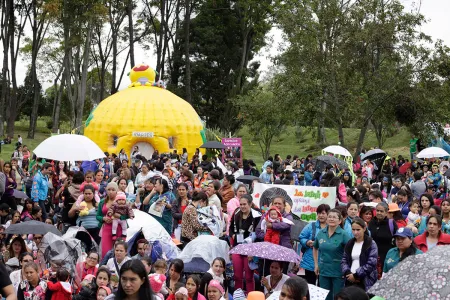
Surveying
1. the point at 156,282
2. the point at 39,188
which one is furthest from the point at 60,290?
the point at 39,188

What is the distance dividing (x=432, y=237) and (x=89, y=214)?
512 centimetres

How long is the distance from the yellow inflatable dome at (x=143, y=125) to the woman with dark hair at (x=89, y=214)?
2002 cm

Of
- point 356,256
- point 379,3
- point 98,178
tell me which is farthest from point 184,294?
point 379,3

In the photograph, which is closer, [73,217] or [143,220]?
[143,220]

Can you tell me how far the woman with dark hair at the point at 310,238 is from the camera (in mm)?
9695

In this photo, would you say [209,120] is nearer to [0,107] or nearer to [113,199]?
[0,107]

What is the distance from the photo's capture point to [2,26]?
4391 cm

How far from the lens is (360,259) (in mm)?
8641

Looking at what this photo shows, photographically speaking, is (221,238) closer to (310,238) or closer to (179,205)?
(179,205)

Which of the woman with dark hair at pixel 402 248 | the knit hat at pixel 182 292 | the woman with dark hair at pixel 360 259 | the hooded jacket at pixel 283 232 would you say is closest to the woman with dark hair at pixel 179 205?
the hooded jacket at pixel 283 232

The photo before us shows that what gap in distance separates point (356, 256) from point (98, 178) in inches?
278

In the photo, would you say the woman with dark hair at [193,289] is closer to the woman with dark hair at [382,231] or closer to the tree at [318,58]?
the woman with dark hair at [382,231]

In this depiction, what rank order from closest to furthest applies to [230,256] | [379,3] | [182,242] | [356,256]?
[356,256], [230,256], [182,242], [379,3]

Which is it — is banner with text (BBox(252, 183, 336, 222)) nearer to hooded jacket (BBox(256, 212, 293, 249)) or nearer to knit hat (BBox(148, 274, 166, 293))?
hooded jacket (BBox(256, 212, 293, 249))
